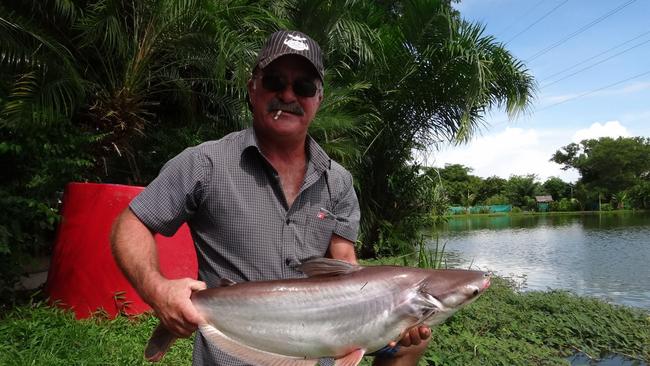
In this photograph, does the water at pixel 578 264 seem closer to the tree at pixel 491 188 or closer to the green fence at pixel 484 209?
the green fence at pixel 484 209

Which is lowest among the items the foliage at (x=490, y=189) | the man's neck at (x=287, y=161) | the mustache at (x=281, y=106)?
the man's neck at (x=287, y=161)

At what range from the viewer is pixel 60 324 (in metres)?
4.74

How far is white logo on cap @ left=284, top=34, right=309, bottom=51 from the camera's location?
2.08 m

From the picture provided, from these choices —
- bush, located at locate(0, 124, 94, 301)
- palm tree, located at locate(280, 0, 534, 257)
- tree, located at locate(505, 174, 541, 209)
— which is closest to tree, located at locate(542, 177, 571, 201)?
tree, located at locate(505, 174, 541, 209)

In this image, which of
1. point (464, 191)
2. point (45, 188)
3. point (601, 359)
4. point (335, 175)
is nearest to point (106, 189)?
point (45, 188)

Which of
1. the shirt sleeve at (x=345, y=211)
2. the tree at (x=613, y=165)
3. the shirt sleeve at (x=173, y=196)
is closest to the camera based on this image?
the shirt sleeve at (x=173, y=196)

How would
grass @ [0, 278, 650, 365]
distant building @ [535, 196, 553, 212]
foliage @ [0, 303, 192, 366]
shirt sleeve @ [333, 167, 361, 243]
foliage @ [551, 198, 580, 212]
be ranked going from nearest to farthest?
shirt sleeve @ [333, 167, 361, 243] < foliage @ [0, 303, 192, 366] < grass @ [0, 278, 650, 365] < foliage @ [551, 198, 580, 212] < distant building @ [535, 196, 553, 212]

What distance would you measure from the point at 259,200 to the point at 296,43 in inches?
24.6

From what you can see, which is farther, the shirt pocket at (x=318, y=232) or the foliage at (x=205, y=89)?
the foliage at (x=205, y=89)

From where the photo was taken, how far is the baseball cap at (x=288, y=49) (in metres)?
2.07

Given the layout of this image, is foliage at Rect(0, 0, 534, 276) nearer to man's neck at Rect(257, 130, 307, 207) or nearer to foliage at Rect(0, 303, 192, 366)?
foliage at Rect(0, 303, 192, 366)

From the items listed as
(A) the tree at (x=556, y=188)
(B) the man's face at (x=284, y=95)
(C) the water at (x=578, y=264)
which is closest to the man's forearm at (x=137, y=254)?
(B) the man's face at (x=284, y=95)

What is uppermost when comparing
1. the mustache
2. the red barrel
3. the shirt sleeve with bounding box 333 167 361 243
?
the mustache

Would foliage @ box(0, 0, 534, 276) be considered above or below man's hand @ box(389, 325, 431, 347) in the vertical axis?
above
